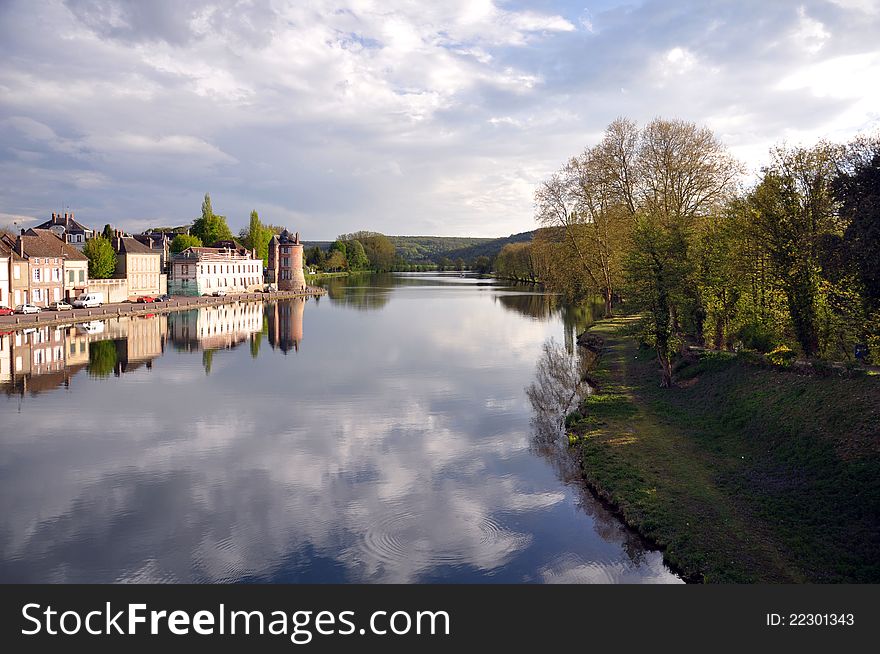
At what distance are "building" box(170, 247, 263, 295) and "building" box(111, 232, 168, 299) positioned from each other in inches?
84.5

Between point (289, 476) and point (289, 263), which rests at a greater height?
point (289, 263)

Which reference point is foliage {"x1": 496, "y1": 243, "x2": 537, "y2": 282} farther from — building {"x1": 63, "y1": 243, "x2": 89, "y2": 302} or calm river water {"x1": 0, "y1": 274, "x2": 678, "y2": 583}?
calm river water {"x1": 0, "y1": 274, "x2": 678, "y2": 583}

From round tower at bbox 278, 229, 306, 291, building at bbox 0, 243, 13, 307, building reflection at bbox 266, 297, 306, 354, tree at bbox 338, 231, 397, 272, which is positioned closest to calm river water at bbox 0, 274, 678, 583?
building reflection at bbox 266, 297, 306, 354

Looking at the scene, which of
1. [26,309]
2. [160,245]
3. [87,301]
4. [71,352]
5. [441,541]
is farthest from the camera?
[160,245]

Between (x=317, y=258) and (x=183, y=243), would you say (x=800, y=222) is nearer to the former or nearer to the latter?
(x=183, y=243)

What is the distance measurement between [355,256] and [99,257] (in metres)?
107

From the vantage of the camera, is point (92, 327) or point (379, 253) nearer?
point (92, 327)

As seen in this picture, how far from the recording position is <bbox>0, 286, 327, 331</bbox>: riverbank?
44.4 meters

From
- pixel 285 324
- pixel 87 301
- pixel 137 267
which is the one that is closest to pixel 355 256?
pixel 137 267

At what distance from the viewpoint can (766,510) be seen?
39.8 feet

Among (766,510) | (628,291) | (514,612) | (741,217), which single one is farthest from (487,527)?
(741,217)

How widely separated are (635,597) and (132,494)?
11.2 meters

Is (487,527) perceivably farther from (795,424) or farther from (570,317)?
(570,317)

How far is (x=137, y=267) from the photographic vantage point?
69562 mm
